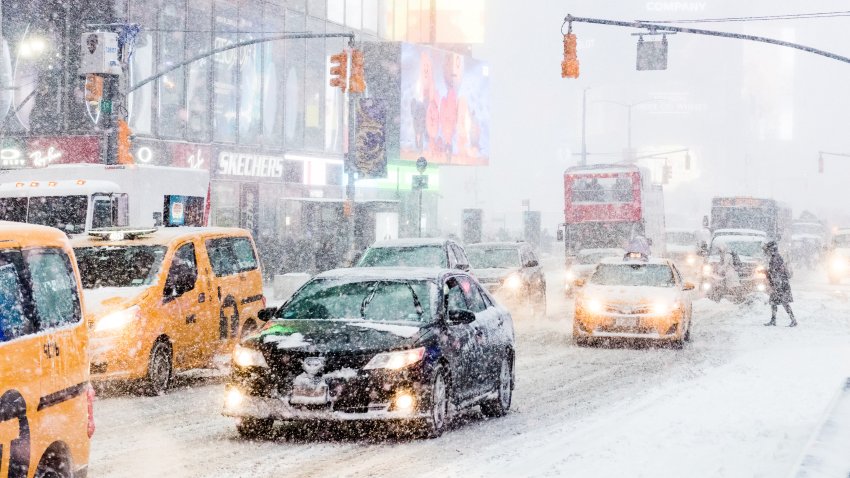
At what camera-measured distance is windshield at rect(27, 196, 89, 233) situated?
23.7 metres

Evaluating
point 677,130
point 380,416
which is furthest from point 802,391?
point 677,130

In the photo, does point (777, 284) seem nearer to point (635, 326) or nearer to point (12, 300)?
point (635, 326)

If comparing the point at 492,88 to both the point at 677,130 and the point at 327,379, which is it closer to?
the point at 677,130

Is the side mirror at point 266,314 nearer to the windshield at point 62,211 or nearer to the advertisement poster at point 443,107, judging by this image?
the windshield at point 62,211

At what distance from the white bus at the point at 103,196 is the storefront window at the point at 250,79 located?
19394mm

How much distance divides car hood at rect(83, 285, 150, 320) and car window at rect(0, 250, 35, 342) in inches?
282

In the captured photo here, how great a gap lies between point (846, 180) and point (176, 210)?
583 feet

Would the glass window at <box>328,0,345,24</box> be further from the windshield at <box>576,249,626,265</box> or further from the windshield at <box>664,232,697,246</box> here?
the windshield at <box>576,249,626,265</box>

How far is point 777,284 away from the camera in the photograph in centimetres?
2580

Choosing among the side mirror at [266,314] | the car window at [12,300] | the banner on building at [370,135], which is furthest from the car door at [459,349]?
the banner on building at [370,135]

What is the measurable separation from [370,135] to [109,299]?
26.0 metres

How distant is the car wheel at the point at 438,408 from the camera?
10.6m

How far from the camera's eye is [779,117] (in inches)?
7446

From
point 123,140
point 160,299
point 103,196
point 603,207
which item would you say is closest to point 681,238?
point 603,207
